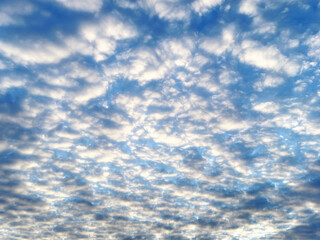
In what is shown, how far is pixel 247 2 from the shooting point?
24.5ft

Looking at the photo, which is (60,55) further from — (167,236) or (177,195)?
(167,236)

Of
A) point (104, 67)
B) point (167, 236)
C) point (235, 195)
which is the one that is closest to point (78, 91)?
point (104, 67)

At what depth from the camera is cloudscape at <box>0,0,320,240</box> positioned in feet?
25.9

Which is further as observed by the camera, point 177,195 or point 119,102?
point 177,195

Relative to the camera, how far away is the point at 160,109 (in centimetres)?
1088

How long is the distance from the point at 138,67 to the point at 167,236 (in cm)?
1818

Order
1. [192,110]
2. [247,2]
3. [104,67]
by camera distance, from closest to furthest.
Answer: [247,2]
[104,67]
[192,110]

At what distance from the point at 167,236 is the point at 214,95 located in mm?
16786

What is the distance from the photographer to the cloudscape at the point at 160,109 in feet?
25.9

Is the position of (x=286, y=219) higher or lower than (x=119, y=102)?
lower

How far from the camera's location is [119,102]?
10523mm

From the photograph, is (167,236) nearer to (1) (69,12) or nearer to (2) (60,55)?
(2) (60,55)

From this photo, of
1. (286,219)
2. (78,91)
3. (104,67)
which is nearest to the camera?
Answer: (104,67)

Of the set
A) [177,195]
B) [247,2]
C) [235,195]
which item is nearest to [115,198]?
[177,195]
